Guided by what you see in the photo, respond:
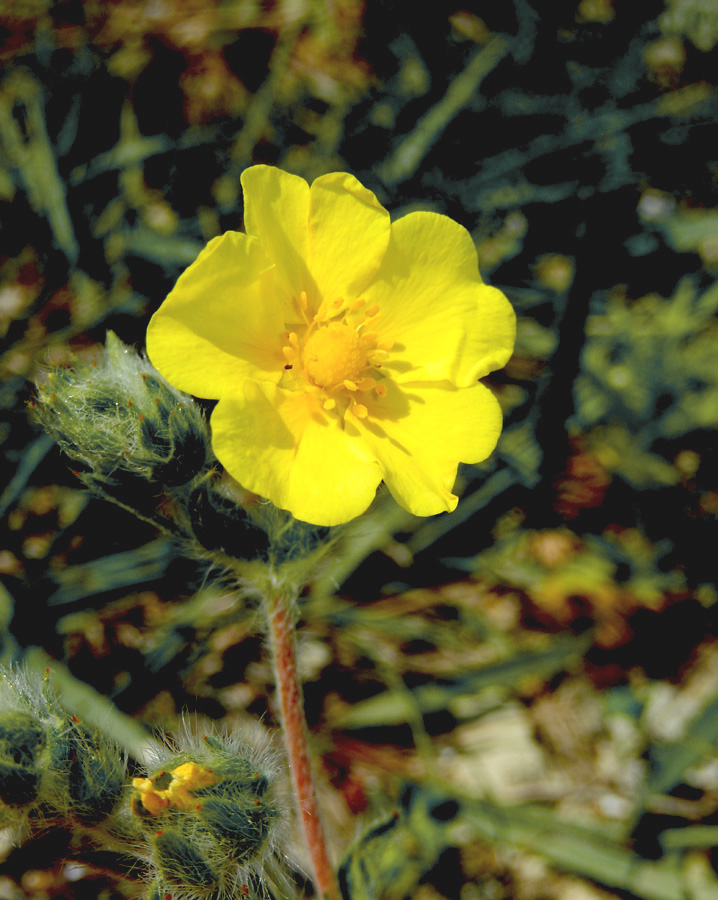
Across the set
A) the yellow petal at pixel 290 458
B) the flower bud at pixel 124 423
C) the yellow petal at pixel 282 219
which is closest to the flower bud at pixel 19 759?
the flower bud at pixel 124 423

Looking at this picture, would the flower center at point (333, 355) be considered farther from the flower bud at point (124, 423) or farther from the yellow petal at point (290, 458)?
the flower bud at point (124, 423)

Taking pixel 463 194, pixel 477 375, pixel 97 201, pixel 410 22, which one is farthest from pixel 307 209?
pixel 410 22

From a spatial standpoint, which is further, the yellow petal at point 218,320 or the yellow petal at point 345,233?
the yellow petal at point 345,233

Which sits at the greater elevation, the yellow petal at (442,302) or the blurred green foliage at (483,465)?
the yellow petal at (442,302)

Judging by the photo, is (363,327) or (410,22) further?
(410,22)

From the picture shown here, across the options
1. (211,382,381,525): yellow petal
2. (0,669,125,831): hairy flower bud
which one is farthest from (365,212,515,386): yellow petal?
(0,669,125,831): hairy flower bud

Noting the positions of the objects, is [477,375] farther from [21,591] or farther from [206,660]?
[21,591]

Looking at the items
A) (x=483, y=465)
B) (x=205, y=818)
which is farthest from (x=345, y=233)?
(x=205, y=818)
